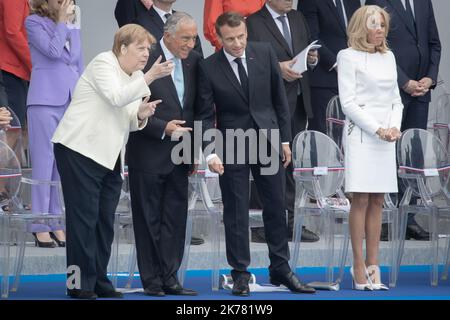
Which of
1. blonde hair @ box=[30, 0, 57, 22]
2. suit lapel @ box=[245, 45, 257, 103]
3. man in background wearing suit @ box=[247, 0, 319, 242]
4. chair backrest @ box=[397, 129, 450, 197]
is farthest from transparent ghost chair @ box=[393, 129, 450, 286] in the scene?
blonde hair @ box=[30, 0, 57, 22]

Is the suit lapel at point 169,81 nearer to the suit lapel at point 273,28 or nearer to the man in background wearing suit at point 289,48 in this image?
the man in background wearing suit at point 289,48

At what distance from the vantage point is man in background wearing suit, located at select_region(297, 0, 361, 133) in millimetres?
9922

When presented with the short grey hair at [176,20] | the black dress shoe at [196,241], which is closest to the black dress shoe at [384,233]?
the black dress shoe at [196,241]

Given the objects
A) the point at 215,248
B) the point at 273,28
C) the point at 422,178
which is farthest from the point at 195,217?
the point at 422,178

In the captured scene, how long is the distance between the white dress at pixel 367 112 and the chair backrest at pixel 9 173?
2.16 metres

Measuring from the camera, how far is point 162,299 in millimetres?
7754

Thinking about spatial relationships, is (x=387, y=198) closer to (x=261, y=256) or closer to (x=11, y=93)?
(x=261, y=256)

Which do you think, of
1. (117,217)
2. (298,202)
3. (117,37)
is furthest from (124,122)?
(298,202)

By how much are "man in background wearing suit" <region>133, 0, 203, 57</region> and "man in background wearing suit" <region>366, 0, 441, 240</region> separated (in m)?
1.67

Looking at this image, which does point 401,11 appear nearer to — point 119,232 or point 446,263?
point 446,263

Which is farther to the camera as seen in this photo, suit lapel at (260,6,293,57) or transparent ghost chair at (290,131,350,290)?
suit lapel at (260,6,293,57)

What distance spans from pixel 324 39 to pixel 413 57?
2.29 feet

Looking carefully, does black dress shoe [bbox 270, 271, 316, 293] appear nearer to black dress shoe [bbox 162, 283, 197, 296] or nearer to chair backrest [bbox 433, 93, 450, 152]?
black dress shoe [bbox 162, 283, 197, 296]

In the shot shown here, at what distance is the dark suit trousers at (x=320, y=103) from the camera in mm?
9938
